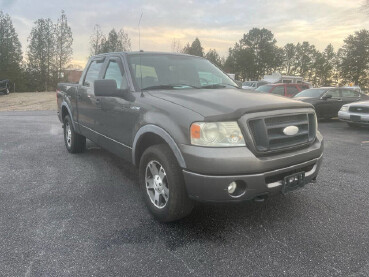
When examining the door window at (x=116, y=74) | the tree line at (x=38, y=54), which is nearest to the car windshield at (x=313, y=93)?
the door window at (x=116, y=74)

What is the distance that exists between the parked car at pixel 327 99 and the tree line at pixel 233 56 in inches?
933

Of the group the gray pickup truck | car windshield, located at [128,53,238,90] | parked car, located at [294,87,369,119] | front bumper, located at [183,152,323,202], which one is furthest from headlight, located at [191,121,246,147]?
parked car, located at [294,87,369,119]

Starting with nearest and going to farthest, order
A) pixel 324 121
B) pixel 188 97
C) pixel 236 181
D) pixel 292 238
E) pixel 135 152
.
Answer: pixel 236 181 → pixel 292 238 → pixel 188 97 → pixel 135 152 → pixel 324 121

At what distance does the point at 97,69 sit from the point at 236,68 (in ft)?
270

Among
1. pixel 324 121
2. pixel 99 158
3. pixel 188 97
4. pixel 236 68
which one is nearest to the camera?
pixel 188 97

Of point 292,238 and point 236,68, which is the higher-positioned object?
point 236,68

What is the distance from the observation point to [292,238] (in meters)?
2.83

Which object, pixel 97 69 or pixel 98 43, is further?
pixel 98 43

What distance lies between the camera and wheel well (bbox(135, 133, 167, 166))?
3.18 meters

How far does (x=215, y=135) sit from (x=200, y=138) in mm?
136

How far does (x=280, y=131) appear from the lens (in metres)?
2.83

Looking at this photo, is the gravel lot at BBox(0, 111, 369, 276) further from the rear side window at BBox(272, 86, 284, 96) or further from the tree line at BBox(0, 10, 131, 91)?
the tree line at BBox(0, 10, 131, 91)

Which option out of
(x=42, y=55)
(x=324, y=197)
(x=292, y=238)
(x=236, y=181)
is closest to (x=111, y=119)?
(x=236, y=181)

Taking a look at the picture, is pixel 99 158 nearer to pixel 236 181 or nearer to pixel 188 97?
pixel 188 97
